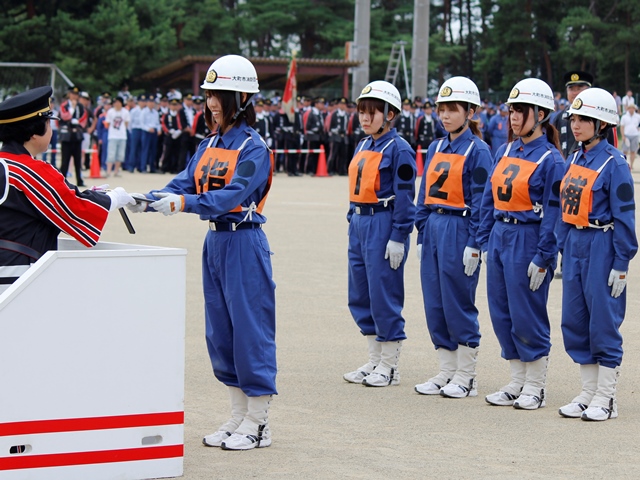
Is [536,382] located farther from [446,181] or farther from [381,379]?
[446,181]

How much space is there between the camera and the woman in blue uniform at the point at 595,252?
276 inches

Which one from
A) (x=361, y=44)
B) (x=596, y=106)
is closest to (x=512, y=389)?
(x=596, y=106)

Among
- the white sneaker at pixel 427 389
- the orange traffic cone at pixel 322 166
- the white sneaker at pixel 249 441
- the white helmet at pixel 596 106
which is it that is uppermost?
the white helmet at pixel 596 106

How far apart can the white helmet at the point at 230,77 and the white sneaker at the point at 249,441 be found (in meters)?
1.91

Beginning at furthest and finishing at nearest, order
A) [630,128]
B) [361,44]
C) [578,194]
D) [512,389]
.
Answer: [361,44], [630,128], [512,389], [578,194]

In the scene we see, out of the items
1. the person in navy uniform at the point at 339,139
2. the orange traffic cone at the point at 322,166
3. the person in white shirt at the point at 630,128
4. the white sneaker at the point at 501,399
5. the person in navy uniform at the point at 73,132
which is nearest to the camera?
the white sneaker at the point at 501,399

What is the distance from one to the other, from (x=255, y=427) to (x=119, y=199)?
156cm

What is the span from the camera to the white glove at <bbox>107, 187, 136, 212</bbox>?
18.5 feet

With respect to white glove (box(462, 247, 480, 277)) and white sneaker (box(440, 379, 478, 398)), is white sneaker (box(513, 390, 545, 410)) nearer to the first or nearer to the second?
white sneaker (box(440, 379, 478, 398))

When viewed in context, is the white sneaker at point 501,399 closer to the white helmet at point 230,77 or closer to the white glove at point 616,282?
the white glove at point 616,282

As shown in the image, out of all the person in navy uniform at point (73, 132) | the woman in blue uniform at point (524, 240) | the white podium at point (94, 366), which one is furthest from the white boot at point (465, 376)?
the person in navy uniform at point (73, 132)

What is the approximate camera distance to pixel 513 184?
24.3 feet

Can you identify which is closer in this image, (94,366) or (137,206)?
(94,366)

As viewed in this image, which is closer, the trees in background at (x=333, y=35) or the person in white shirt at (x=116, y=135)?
the person in white shirt at (x=116, y=135)
